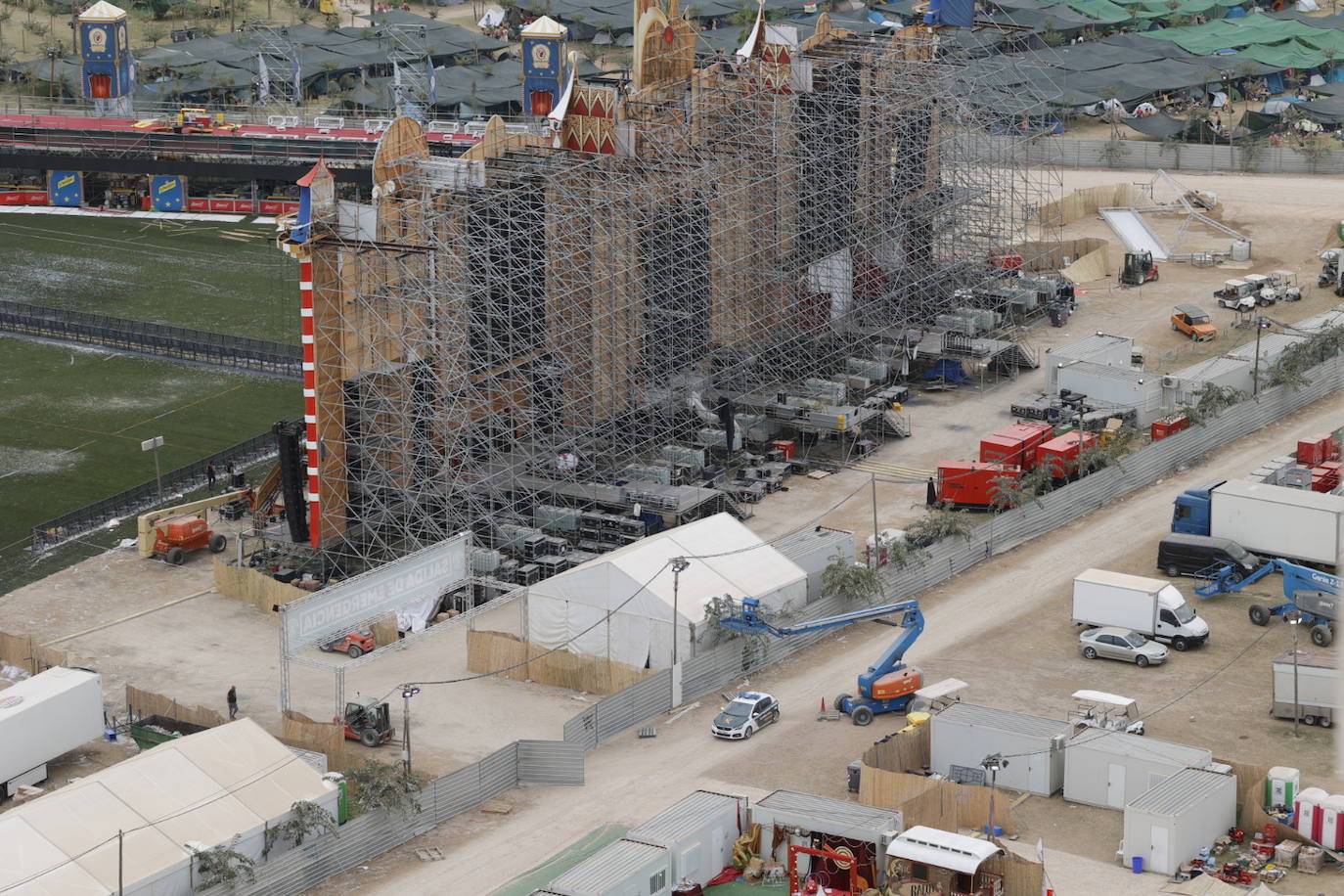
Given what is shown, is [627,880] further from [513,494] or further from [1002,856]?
[513,494]

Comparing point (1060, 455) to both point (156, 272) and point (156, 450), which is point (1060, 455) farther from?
point (156, 272)

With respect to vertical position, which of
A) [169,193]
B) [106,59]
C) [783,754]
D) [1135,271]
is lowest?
[783,754]

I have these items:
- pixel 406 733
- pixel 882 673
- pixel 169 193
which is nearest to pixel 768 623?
pixel 882 673

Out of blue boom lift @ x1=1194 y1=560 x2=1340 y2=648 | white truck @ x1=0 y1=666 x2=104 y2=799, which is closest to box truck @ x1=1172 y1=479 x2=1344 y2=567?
blue boom lift @ x1=1194 y1=560 x2=1340 y2=648

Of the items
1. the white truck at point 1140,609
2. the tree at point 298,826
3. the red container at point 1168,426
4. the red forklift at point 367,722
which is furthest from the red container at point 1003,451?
the tree at point 298,826

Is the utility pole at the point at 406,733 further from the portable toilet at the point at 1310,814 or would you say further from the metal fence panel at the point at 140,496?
the metal fence panel at the point at 140,496

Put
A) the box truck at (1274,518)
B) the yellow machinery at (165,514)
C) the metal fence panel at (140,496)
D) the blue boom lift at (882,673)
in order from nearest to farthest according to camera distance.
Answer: the blue boom lift at (882,673) < the box truck at (1274,518) < the yellow machinery at (165,514) < the metal fence panel at (140,496)
